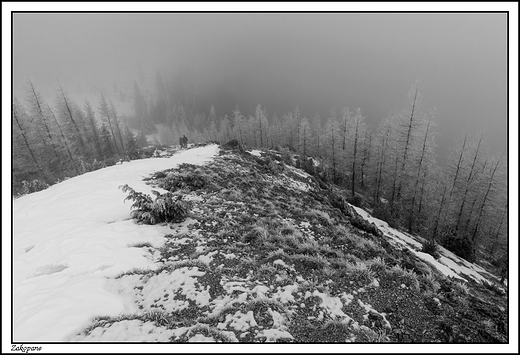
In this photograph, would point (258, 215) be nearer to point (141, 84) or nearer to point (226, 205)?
point (226, 205)

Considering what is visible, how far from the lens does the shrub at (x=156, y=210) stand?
7.07 m

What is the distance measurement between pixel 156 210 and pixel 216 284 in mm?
3551

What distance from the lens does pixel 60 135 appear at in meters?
27.0

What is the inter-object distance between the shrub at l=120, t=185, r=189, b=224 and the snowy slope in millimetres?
333

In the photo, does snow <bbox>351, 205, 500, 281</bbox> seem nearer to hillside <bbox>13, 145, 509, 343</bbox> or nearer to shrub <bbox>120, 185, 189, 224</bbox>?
hillside <bbox>13, 145, 509, 343</bbox>

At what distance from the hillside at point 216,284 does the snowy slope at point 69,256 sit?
25mm

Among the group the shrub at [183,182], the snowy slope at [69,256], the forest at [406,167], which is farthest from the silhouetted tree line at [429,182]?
the snowy slope at [69,256]

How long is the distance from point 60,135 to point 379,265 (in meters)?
35.3

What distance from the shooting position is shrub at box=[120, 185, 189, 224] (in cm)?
707

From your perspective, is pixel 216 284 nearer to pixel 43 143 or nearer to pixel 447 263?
pixel 447 263

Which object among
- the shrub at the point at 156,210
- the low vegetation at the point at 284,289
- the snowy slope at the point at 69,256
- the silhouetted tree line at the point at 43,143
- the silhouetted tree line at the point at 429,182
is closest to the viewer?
the snowy slope at the point at 69,256

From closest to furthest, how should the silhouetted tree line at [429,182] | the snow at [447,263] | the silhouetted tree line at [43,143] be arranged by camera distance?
1. the snow at [447,263]
2. the silhouetted tree line at [429,182]
3. the silhouetted tree line at [43,143]

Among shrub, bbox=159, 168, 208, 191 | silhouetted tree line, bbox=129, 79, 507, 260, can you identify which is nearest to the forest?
silhouetted tree line, bbox=129, 79, 507, 260

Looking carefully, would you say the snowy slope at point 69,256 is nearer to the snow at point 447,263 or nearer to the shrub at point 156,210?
the shrub at point 156,210
